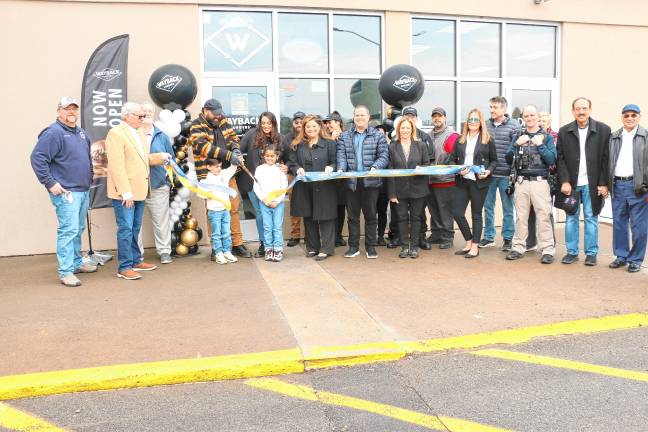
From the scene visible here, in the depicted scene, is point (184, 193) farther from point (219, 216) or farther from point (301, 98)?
point (301, 98)

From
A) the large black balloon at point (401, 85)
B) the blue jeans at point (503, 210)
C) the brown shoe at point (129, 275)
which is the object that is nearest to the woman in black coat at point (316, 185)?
the large black balloon at point (401, 85)

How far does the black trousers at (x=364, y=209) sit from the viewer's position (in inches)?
312

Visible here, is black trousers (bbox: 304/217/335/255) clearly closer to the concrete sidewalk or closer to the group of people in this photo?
the group of people

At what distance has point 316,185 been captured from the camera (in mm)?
7828

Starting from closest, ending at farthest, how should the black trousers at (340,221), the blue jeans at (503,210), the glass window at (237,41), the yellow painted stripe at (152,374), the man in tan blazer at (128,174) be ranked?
the yellow painted stripe at (152,374)
the man in tan blazer at (128,174)
the blue jeans at (503,210)
the black trousers at (340,221)
the glass window at (237,41)

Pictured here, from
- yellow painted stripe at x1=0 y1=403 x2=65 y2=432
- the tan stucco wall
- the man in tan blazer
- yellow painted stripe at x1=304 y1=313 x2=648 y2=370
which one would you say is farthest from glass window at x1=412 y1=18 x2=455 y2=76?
yellow painted stripe at x1=0 y1=403 x2=65 y2=432

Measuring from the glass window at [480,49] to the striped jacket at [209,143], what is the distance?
464cm

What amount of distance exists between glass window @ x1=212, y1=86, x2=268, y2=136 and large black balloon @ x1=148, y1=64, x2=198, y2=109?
1208 mm

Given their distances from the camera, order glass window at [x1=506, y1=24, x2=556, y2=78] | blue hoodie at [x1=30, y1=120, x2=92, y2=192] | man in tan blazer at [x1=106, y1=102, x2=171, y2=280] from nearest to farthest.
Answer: blue hoodie at [x1=30, y1=120, x2=92, y2=192] < man in tan blazer at [x1=106, y1=102, x2=171, y2=280] < glass window at [x1=506, y1=24, x2=556, y2=78]

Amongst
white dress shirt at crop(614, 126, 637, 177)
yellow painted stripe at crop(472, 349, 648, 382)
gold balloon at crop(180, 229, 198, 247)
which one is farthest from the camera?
gold balloon at crop(180, 229, 198, 247)

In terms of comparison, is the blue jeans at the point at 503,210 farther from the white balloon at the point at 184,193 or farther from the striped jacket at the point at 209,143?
the white balloon at the point at 184,193

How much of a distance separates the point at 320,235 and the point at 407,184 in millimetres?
1352

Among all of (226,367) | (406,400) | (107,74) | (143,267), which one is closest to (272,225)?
(143,267)

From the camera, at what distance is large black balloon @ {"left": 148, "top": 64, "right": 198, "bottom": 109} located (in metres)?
7.80
